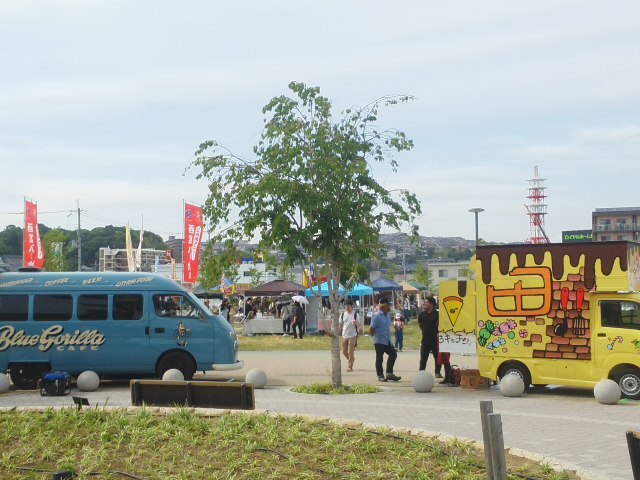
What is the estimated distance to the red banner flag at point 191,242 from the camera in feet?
133

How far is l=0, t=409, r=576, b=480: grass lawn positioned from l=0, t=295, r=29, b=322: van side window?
29.7ft

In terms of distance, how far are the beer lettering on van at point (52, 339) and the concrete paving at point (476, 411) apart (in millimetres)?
1071

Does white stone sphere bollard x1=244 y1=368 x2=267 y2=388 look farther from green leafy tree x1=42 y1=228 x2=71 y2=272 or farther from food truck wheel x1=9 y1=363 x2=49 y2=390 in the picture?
green leafy tree x1=42 y1=228 x2=71 y2=272

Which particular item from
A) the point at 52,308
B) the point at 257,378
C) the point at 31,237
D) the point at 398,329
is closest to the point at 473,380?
the point at 257,378

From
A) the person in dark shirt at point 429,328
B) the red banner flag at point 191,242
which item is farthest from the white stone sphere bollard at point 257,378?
the red banner flag at point 191,242

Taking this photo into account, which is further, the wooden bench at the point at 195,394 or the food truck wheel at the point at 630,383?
the food truck wheel at the point at 630,383

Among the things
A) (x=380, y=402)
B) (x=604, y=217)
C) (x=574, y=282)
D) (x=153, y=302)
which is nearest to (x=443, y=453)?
(x=380, y=402)

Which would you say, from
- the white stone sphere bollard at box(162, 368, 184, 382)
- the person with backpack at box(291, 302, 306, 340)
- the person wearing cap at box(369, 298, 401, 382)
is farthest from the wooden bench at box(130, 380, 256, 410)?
the person with backpack at box(291, 302, 306, 340)

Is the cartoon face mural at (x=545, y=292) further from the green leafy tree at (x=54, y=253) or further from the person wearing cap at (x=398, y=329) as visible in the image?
the green leafy tree at (x=54, y=253)

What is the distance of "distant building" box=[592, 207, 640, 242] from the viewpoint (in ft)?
395

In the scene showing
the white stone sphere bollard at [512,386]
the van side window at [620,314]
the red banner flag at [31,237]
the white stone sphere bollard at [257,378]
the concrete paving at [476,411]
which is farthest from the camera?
the red banner flag at [31,237]

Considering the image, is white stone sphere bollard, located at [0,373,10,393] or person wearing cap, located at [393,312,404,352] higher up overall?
person wearing cap, located at [393,312,404,352]

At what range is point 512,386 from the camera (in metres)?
17.3

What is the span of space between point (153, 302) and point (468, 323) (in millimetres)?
6770
